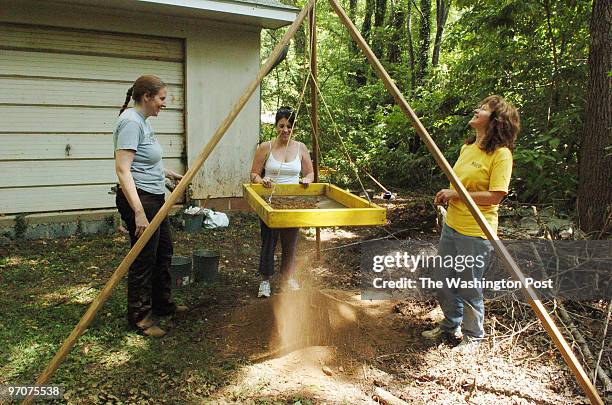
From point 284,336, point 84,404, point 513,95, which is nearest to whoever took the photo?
point 84,404

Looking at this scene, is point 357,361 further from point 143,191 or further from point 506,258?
point 143,191

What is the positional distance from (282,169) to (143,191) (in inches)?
54.3

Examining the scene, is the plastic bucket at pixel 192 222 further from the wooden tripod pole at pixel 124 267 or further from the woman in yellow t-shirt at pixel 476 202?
the woman in yellow t-shirt at pixel 476 202

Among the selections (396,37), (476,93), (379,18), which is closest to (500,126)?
(476,93)

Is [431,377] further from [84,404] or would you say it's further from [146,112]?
[146,112]

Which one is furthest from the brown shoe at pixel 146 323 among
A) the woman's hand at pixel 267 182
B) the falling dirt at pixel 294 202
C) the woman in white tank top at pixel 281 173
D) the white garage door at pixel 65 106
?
the white garage door at pixel 65 106

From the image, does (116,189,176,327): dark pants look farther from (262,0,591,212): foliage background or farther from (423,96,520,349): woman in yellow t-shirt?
(423,96,520,349): woman in yellow t-shirt

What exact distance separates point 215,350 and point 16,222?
13.6 feet

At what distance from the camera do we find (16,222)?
611cm

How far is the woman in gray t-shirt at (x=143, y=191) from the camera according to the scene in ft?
10.5

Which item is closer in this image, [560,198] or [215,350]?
[215,350]

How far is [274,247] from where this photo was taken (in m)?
4.20

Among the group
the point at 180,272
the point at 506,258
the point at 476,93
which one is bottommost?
the point at 180,272

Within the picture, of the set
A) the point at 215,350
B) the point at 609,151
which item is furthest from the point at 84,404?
the point at 609,151
